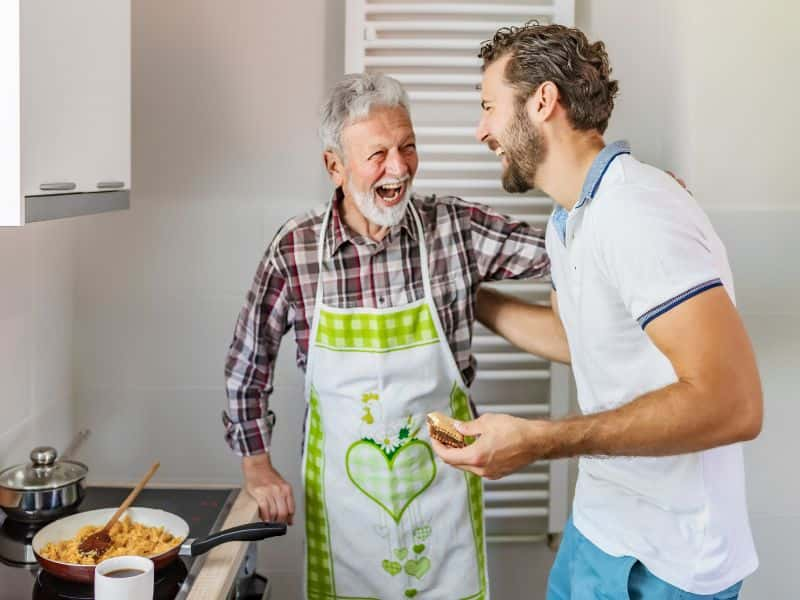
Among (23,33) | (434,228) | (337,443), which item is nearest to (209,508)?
(337,443)

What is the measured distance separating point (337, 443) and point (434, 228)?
19.9 inches

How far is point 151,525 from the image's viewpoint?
1.81 m

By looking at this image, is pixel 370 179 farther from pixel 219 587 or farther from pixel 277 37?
pixel 219 587

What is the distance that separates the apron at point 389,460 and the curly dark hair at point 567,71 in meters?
0.49

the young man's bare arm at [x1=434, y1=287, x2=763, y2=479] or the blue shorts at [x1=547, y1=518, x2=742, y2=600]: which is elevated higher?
the young man's bare arm at [x1=434, y1=287, x2=763, y2=479]

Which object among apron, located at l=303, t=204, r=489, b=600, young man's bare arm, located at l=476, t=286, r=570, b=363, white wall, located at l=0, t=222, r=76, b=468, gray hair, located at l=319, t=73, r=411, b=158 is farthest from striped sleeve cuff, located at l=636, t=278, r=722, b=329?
white wall, located at l=0, t=222, r=76, b=468

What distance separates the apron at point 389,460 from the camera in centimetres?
203

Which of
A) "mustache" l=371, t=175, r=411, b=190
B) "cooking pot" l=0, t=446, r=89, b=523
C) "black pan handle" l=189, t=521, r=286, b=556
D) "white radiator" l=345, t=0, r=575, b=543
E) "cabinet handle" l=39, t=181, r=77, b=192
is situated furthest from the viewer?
"white radiator" l=345, t=0, r=575, b=543

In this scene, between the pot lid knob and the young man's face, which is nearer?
the young man's face

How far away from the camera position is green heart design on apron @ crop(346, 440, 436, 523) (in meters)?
2.02

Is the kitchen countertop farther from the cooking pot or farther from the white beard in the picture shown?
the white beard

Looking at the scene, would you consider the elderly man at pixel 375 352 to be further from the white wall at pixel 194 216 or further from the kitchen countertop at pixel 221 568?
the white wall at pixel 194 216

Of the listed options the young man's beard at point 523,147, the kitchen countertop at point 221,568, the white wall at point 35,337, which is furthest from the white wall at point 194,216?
the young man's beard at point 523,147

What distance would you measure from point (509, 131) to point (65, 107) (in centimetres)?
75
